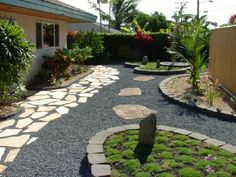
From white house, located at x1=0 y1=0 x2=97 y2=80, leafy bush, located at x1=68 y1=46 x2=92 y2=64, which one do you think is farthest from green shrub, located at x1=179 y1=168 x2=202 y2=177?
leafy bush, located at x1=68 y1=46 x2=92 y2=64

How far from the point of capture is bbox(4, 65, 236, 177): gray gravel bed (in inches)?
176

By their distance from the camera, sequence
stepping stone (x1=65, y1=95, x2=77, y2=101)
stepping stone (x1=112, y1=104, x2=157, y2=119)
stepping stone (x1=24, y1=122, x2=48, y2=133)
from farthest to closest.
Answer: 1. stepping stone (x1=65, y1=95, x2=77, y2=101)
2. stepping stone (x1=112, y1=104, x2=157, y2=119)
3. stepping stone (x1=24, y1=122, x2=48, y2=133)

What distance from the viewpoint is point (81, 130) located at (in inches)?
241

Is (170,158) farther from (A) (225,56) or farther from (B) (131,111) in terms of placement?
(A) (225,56)

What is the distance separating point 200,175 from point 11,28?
18.2ft

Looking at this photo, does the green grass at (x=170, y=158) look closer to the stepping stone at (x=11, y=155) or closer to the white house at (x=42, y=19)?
the stepping stone at (x=11, y=155)

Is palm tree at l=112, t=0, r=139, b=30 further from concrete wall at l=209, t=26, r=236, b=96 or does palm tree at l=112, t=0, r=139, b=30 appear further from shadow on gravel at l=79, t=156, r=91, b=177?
shadow on gravel at l=79, t=156, r=91, b=177

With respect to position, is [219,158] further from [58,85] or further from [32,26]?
[32,26]

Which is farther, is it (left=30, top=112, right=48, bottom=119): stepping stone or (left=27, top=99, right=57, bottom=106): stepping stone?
(left=27, top=99, right=57, bottom=106): stepping stone

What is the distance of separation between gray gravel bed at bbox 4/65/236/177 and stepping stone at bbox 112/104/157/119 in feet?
0.61

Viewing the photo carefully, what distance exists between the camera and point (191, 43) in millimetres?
9102

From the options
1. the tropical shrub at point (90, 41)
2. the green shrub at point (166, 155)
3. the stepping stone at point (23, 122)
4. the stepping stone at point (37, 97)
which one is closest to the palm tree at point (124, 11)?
the tropical shrub at point (90, 41)

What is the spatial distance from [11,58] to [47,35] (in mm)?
6149

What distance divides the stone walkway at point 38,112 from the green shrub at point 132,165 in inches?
69.0
